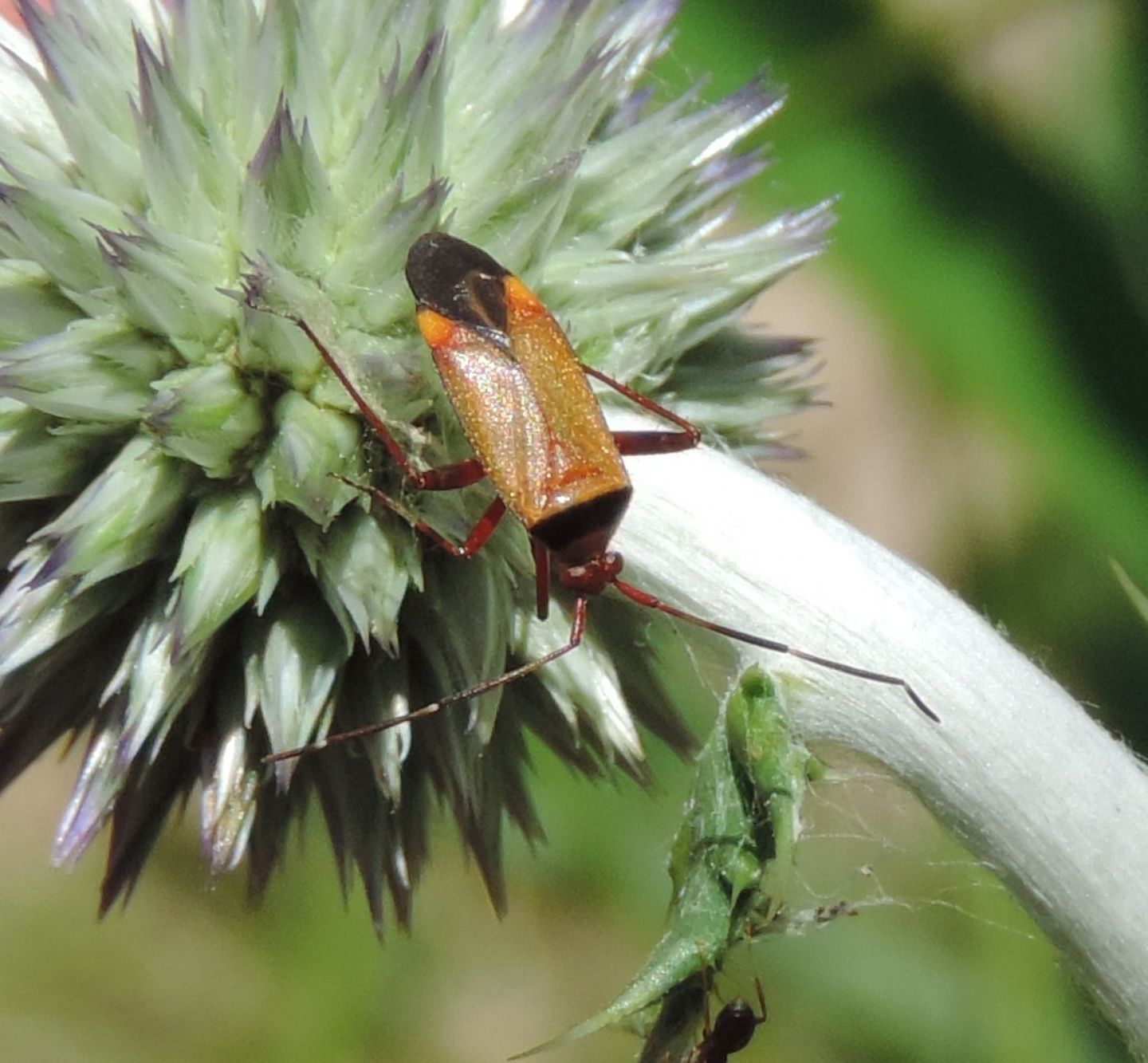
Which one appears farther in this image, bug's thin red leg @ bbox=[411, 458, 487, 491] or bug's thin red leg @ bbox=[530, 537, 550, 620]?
bug's thin red leg @ bbox=[530, 537, 550, 620]

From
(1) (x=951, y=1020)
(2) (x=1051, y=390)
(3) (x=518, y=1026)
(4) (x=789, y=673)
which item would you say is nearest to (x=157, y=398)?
(4) (x=789, y=673)

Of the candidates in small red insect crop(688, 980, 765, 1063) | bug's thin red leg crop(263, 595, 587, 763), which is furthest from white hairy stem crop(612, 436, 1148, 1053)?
small red insect crop(688, 980, 765, 1063)

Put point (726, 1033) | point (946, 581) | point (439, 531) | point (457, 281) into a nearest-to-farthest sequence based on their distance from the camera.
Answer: point (457, 281) < point (439, 531) < point (726, 1033) < point (946, 581)

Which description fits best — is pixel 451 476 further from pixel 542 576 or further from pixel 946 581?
pixel 946 581

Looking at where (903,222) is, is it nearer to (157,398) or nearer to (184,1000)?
(157,398)

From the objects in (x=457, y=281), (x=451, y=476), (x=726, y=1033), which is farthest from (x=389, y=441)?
(x=726, y=1033)

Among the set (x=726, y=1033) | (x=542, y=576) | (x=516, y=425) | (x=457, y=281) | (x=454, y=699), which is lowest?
(x=726, y=1033)

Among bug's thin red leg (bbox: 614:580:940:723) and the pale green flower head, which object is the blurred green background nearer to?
the pale green flower head

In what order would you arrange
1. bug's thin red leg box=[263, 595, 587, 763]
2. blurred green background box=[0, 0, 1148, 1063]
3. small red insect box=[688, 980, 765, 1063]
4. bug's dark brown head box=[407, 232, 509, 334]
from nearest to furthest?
bug's dark brown head box=[407, 232, 509, 334], bug's thin red leg box=[263, 595, 587, 763], small red insect box=[688, 980, 765, 1063], blurred green background box=[0, 0, 1148, 1063]
